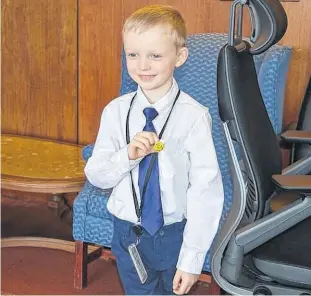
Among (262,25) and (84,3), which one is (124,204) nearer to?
(262,25)

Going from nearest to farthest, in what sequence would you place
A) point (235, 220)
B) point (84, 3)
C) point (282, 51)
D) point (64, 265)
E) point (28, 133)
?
point (235, 220)
point (282, 51)
point (64, 265)
point (84, 3)
point (28, 133)

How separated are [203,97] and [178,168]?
2.09 feet

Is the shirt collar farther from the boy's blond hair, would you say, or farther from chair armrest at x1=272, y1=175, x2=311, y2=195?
chair armrest at x1=272, y1=175, x2=311, y2=195

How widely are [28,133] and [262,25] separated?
1935mm

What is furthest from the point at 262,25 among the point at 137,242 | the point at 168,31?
the point at 137,242

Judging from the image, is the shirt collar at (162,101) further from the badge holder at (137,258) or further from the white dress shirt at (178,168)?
the badge holder at (137,258)

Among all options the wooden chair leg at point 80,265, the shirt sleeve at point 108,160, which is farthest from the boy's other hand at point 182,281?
the wooden chair leg at point 80,265

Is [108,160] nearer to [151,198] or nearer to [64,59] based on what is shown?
[151,198]

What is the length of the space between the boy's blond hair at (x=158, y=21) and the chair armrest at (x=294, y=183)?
1.36 ft

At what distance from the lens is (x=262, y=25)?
59.0 inches

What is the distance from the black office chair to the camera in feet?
4.70

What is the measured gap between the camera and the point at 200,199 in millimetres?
1429

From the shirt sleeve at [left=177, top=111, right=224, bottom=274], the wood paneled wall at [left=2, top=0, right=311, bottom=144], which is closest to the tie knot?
the shirt sleeve at [left=177, top=111, right=224, bottom=274]

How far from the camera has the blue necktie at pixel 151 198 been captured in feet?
4.79
